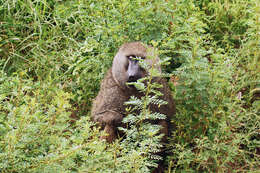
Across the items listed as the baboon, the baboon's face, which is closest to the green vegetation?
the baboon

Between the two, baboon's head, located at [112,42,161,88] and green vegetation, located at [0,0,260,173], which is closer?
green vegetation, located at [0,0,260,173]

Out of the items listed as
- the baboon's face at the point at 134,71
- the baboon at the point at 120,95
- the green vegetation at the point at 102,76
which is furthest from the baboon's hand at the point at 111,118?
the baboon's face at the point at 134,71

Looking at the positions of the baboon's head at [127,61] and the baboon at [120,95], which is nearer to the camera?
the baboon's head at [127,61]

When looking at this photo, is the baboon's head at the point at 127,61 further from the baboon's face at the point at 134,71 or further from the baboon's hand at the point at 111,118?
the baboon's hand at the point at 111,118

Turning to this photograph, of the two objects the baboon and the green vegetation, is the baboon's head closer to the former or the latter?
the baboon

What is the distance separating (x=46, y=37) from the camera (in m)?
4.70

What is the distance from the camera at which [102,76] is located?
151 inches

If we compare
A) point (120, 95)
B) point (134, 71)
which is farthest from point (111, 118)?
point (134, 71)

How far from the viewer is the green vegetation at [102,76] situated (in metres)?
2.28

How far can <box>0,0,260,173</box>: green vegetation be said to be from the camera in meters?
2.28

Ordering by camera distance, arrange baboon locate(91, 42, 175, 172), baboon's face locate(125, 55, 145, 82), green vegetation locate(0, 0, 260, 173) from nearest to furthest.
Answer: green vegetation locate(0, 0, 260, 173) → baboon's face locate(125, 55, 145, 82) → baboon locate(91, 42, 175, 172)

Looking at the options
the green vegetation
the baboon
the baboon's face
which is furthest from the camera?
the baboon

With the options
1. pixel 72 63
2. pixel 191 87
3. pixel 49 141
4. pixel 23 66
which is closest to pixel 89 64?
pixel 72 63

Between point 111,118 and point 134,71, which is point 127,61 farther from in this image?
point 111,118
